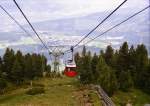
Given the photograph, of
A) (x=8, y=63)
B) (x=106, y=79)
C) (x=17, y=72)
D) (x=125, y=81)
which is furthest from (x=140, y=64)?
(x=8, y=63)

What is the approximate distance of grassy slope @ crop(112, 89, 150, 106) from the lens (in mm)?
111688

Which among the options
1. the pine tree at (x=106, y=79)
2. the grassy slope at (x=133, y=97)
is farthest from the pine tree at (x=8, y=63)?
the grassy slope at (x=133, y=97)

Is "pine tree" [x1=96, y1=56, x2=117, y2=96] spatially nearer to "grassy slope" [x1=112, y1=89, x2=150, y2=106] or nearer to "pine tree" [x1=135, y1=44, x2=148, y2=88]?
"grassy slope" [x1=112, y1=89, x2=150, y2=106]

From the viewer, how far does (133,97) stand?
118 meters

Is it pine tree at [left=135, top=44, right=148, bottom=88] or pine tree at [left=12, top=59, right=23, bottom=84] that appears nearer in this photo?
pine tree at [left=12, top=59, right=23, bottom=84]

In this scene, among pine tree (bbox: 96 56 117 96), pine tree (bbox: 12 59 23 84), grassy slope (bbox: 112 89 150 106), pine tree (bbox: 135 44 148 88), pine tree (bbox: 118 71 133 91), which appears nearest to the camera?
pine tree (bbox: 12 59 23 84)

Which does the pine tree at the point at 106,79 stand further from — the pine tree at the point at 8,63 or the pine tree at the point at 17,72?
the pine tree at the point at 8,63

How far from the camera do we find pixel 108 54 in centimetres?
13088

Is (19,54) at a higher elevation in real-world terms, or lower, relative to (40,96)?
higher

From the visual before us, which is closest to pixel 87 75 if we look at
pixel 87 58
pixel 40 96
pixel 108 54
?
pixel 87 58

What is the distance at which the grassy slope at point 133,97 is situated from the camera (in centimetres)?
11169

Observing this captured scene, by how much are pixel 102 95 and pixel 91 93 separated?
2.62 metres

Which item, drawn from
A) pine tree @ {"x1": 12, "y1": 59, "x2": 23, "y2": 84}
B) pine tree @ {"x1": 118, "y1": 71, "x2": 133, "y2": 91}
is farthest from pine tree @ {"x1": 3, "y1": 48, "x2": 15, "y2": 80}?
pine tree @ {"x1": 118, "y1": 71, "x2": 133, "y2": 91}

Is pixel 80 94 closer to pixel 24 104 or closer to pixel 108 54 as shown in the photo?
pixel 24 104
